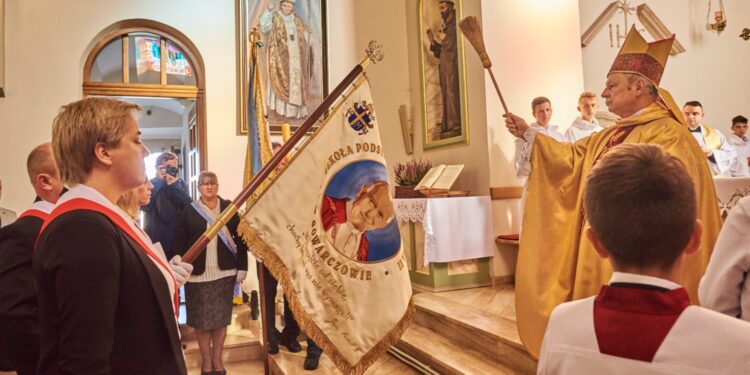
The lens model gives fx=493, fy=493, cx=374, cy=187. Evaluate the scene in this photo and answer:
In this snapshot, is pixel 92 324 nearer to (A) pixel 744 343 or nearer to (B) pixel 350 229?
(A) pixel 744 343

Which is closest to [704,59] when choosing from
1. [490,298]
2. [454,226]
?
[454,226]

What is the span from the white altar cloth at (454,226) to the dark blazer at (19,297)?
11.2ft

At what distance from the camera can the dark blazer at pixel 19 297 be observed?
5.54ft

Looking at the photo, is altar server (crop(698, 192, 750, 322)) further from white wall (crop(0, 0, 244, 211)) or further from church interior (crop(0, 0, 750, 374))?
white wall (crop(0, 0, 244, 211))

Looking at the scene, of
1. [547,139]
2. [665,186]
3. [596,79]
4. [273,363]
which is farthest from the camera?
[596,79]

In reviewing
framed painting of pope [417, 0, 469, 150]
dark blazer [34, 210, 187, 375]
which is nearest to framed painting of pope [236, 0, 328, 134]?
framed painting of pope [417, 0, 469, 150]

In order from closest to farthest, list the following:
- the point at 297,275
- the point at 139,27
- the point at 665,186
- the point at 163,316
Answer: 1. the point at 665,186
2. the point at 163,316
3. the point at 297,275
4. the point at 139,27

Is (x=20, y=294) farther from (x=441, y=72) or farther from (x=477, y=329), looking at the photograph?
(x=441, y=72)

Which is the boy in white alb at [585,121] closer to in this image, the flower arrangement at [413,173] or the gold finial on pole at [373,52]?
the flower arrangement at [413,173]

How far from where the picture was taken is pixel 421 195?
17.1 ft

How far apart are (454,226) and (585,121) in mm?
1730

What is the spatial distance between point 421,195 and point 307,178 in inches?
114

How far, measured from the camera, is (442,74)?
5.93m

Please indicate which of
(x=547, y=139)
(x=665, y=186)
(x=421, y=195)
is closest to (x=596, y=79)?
(x=421, y=195)
